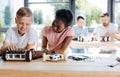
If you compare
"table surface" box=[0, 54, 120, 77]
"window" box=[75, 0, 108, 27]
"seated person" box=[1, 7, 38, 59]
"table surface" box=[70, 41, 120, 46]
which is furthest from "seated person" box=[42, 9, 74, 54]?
"window" box=[75, 0, 108, 27]

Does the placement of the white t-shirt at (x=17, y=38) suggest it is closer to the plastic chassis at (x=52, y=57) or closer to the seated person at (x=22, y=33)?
the seated person at (x=22, y=33)

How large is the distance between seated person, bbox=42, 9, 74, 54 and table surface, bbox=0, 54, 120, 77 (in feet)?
2.08

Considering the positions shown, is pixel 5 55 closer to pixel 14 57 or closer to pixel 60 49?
pixel 14 57

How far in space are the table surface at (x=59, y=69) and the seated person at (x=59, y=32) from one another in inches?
25.0

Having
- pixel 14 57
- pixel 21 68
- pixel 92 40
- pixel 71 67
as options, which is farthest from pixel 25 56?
pixel 92 40

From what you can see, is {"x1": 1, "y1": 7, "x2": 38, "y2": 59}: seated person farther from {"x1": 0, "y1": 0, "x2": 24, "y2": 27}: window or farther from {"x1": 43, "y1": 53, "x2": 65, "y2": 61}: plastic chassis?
{"x1": 0, "y1": 0, "x2": 24, "y2": 27}: window

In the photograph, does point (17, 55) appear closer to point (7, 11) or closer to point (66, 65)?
point (66, 65)

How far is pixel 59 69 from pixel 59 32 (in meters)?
0.93

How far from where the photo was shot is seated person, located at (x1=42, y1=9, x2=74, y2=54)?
7.43 ft

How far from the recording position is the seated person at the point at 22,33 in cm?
199

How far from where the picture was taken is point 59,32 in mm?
2340

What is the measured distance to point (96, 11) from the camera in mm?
5875

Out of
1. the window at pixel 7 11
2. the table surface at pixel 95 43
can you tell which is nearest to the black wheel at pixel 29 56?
the table surface at pixel 95 43

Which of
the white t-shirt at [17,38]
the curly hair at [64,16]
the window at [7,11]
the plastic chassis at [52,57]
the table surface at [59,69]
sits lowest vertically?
the table surface at [59,69]
